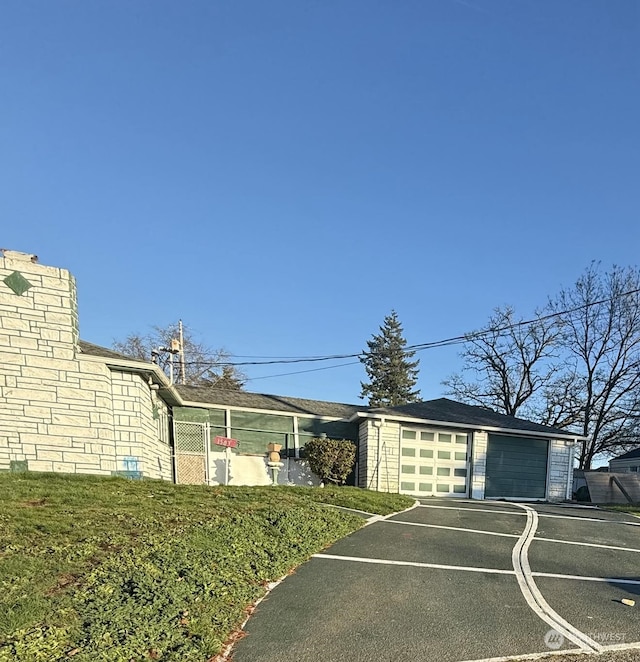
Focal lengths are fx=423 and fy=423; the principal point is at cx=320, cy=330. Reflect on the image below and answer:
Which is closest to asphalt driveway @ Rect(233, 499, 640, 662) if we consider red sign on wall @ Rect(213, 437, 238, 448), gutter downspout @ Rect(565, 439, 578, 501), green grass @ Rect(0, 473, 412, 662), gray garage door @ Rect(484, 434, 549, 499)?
green grass @ Rect(0, 473, 412, 662)

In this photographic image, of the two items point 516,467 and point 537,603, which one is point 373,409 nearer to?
point 516,467

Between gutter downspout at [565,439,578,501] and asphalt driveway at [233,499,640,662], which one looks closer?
asphalt driveway at [233,499,640,662]

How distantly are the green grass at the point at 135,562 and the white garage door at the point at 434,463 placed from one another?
6301mm

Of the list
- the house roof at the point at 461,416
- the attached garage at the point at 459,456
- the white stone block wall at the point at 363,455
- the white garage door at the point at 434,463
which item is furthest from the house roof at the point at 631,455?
the white stone block wall at the point at 363,455

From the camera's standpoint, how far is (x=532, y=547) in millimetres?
6500

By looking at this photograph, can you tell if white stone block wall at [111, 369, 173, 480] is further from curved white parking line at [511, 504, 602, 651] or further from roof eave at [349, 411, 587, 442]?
curved white parking line at [511, 504, 602, 651]

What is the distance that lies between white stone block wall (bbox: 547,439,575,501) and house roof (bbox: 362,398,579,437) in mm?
523

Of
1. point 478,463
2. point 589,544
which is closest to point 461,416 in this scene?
point 478,463

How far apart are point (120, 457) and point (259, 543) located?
5727mm

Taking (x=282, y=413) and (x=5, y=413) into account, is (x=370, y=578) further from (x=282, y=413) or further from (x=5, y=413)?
(x=282, y=413)

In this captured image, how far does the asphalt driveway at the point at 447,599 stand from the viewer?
329 centimetres

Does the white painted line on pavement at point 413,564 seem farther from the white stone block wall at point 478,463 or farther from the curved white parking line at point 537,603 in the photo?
the white stone block wall at point 478,463

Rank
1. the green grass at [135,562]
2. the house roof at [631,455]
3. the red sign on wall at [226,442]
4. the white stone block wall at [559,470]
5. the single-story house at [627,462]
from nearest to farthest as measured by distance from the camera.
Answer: the green grass at [135,562], the red sign on wall at [226,442], the white stone block wall at [559,470], the single-story house at [627,462], the house roof at [631,455]

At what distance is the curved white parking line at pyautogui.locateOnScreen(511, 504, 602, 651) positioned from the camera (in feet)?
11.3
